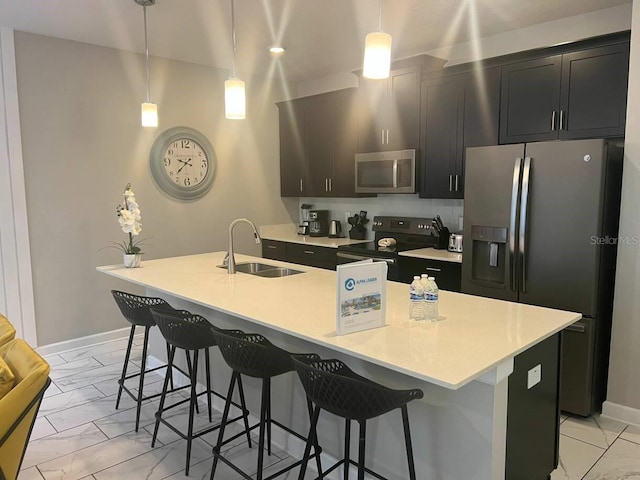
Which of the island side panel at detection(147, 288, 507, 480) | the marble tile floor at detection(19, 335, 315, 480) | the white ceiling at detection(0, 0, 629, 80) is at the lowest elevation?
the marble tile floor at detection(19, 335, 315, 480)

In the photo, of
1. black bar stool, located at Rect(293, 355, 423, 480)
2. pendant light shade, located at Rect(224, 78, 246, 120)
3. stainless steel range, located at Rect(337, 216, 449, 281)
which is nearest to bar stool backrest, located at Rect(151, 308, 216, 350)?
black bar stool, located at Rect(293, 355, 423, 480)

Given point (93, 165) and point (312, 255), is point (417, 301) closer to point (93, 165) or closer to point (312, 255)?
point (312, 255)

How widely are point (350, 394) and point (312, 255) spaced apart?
3.25m

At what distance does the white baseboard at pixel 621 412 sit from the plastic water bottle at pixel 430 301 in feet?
5.92

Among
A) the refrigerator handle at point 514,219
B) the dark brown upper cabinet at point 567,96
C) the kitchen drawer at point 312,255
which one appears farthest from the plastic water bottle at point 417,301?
the kitchen drawer at point 312,255

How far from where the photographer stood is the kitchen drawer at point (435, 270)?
364cm

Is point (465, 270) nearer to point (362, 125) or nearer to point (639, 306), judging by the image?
point (639, 306)

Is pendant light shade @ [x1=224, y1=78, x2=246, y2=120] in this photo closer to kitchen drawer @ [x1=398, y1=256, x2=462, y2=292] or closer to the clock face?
kitchen drawer @ [x1=398, y1=256, x2=462, y2=292]

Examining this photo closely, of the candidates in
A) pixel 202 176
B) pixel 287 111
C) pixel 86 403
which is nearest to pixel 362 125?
pixel 287 111

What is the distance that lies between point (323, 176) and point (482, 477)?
376 centimetres

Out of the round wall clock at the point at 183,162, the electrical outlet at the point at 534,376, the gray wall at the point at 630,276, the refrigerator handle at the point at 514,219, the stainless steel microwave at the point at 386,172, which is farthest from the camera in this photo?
the round wall clock at the point at 183,162

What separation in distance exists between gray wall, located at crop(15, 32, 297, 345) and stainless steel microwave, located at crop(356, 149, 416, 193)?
5.03ft

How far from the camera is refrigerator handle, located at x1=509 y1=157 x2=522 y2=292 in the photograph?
3.02 metres

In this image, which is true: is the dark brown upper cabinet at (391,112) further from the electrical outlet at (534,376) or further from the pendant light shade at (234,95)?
Result: the electrical outlet at (534,376)
